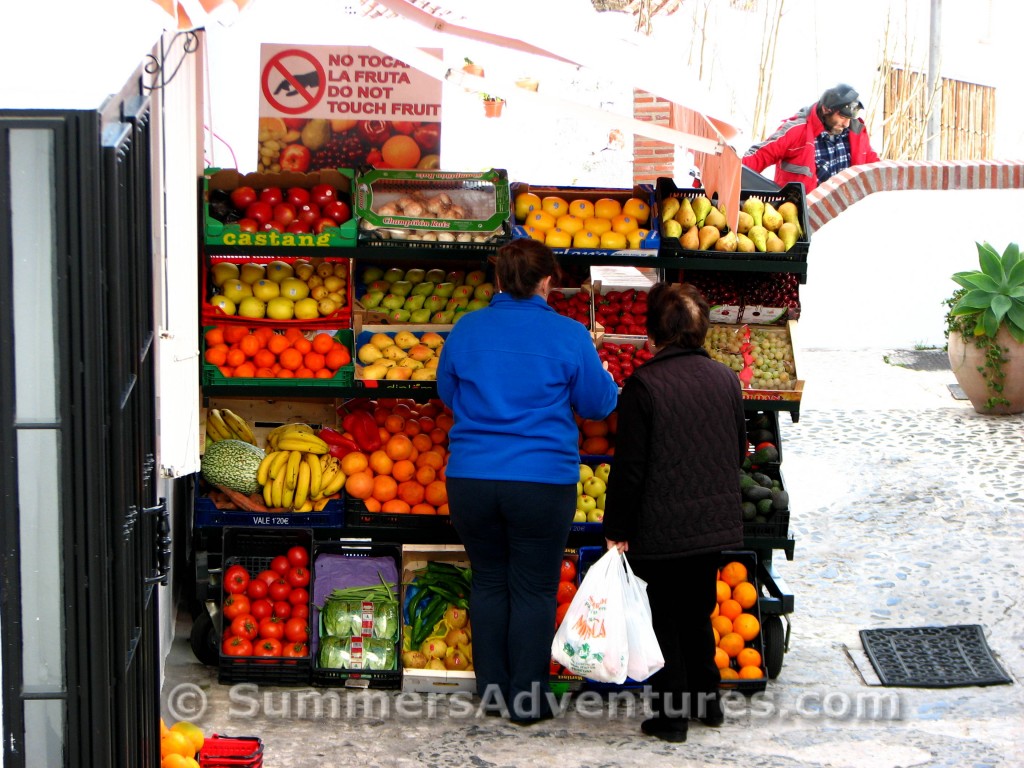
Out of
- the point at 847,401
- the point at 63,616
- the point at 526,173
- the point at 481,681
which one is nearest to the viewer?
the point at 63,616

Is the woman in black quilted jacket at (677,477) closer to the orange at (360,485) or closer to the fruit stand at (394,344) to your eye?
the fruit stand at (394,344)

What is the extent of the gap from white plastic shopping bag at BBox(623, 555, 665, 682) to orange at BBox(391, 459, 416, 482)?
1.23m

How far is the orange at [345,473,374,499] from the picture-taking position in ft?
17.7

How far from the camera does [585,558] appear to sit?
17.7 feet

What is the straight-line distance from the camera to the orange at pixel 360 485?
5398 mm

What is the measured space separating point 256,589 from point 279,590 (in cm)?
10

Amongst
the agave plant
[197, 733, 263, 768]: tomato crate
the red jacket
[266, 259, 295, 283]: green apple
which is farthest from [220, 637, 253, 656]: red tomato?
the agave plant

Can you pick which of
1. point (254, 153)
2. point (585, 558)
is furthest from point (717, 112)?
point (254, 153)

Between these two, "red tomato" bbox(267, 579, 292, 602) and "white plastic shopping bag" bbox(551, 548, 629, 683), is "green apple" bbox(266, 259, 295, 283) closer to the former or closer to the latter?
"red tomato" bbox(267, 579, 292, 602)

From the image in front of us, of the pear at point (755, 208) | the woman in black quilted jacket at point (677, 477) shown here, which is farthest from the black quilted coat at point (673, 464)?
the pear at point (755, 208)

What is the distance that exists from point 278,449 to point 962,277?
6.66m

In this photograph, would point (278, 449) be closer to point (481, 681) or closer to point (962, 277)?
point (481, 681)

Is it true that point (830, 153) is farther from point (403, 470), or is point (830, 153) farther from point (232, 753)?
point (232, 753)

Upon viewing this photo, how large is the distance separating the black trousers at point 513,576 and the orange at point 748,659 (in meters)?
0.89
